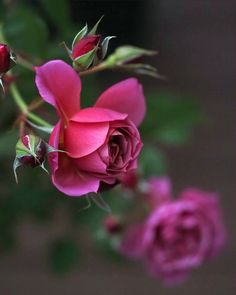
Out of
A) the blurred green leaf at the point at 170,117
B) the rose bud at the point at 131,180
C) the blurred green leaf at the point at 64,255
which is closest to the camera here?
the rose bud at the point at 131,180

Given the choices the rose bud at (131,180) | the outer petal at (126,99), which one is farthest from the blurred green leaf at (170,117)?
the outer petal at (126,99)

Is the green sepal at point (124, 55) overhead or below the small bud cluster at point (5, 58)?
below

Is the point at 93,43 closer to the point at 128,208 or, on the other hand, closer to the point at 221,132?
the point at 128,208

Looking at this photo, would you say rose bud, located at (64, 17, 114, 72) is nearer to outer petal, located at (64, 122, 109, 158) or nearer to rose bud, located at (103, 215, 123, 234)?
outer petal, located at (64, 122, 109, 158)

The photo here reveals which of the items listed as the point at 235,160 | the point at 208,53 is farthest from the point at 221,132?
the point at 208,53

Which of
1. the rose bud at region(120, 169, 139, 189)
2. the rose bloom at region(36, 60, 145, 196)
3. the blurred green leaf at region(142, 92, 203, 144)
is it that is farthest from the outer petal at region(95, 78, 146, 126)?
the blurred green leaf at region(142, 92, 203, 144)

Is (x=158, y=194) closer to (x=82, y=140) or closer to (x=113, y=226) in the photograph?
(x=113, y=226)

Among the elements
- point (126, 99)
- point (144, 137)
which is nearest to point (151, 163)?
point (144, 137)

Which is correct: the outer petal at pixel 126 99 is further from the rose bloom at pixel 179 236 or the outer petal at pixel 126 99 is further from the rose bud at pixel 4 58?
the rose bloom at pixel 179 236
